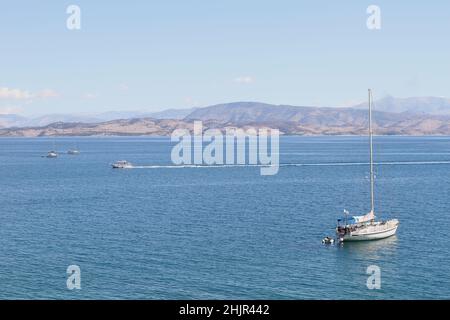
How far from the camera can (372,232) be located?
78.9m

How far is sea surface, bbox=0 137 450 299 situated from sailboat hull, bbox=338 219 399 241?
1.48 m

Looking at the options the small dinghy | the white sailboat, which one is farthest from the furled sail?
the small dinghy

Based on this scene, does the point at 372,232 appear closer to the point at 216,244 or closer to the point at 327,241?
the point at 327,241

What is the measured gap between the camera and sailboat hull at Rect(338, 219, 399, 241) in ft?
255

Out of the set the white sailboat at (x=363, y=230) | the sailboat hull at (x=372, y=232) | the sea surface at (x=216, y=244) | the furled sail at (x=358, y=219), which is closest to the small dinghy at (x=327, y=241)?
the sea surface at (x=216, y=244)

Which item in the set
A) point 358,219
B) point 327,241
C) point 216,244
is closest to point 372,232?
point 358,219

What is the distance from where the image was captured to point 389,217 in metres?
101

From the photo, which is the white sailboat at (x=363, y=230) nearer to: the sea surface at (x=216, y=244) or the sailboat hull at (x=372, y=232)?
the sailboat hull at (x=372, y=232)

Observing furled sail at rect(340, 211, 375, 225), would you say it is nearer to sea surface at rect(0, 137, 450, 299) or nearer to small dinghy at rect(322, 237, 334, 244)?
sea surface at rect(0, 137, 450, 299)

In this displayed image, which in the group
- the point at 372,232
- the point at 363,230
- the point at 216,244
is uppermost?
the point at 363,230

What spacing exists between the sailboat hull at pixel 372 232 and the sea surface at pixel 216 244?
4.87 feet

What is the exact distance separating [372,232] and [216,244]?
72.8 feet

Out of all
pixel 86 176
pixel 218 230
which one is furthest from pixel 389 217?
pixel 86 176
